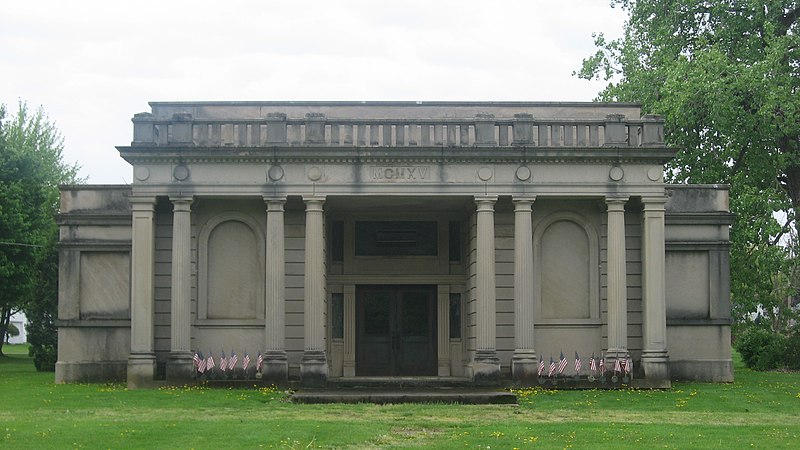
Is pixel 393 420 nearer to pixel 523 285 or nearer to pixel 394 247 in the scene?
pixel 523 285

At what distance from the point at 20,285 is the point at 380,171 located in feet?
58.7

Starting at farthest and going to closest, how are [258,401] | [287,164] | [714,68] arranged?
1. [714,68]
2. [287,164]
3. [258,401]

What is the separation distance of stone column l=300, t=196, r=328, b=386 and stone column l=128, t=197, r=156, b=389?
4110mm

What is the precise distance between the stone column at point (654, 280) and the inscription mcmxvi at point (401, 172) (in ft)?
19.7

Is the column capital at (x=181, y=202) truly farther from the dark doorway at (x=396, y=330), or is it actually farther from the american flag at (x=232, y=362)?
the dark doorway at (x=396, y=330)

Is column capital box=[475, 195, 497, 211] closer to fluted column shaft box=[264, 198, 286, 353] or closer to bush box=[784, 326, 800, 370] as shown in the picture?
fluted column shaft box=[264, 198, 286, 353]

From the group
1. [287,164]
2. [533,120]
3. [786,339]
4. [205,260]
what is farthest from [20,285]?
[786,339]

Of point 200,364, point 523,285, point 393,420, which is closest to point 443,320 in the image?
point 523,285

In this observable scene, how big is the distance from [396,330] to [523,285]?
5132mm

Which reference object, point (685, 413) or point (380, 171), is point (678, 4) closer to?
point (380, 171)

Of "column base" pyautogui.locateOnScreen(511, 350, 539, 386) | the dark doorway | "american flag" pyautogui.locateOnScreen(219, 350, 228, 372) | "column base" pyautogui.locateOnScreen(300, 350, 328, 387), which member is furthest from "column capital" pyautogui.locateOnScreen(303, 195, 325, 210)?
"column base" pyautogui.locateOnScreen(511, 350, 539, 386)

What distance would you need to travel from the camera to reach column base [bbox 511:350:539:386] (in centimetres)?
2922

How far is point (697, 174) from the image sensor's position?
40812mm

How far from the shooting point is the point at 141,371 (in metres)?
28.9
